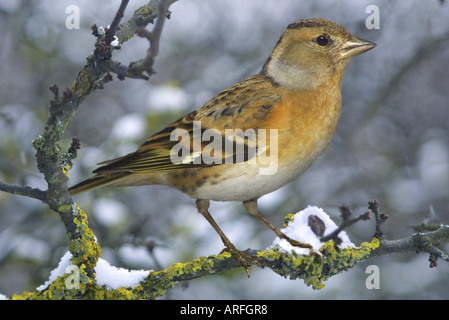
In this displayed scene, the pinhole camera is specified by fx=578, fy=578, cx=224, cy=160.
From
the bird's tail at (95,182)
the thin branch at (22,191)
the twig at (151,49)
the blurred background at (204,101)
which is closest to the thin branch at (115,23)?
the twig at (151,49)

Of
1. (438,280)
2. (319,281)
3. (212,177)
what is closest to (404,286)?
(438,280)

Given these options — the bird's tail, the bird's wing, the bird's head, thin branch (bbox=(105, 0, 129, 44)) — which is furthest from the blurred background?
thin branch (bbox=(105, 0, 129, 44))

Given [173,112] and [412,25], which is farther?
[412,25]

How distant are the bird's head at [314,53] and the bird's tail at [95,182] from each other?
3.91ft

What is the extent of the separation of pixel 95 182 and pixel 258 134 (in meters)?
1.07

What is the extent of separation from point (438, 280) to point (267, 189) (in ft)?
8.76

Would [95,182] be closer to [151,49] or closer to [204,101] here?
[151,49]

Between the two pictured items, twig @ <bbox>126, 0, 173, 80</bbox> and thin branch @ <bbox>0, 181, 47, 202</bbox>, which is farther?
thin branch @ <bbox>0, 181, 47, 202</bbox>

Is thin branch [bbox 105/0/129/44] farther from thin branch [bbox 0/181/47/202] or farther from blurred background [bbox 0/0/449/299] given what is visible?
blurred background [bbox 0/0/449/299]

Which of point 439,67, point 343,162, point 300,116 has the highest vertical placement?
point 439,67

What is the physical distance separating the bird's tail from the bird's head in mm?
1193

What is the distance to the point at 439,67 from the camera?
6.34 m

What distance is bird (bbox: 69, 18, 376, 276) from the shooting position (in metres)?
3.36
